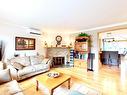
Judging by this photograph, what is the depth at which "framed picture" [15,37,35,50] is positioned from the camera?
433 centimetres

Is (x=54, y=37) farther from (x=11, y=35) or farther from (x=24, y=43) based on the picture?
(x=11, y=35)

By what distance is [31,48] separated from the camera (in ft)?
16.3

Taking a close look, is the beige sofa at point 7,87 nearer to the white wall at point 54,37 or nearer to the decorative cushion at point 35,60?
the decorative cushion at point 35,60

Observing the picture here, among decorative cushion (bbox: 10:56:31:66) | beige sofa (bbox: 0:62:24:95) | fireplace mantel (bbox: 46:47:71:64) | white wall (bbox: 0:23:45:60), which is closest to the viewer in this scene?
beige sofa (bbox: 0:62:24:95)

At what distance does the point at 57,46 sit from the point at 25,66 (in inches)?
95.9

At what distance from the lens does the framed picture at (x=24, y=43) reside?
171 inches

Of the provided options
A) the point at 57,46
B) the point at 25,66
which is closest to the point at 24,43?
the point at 25,66

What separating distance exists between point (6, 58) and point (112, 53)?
6.57 metres

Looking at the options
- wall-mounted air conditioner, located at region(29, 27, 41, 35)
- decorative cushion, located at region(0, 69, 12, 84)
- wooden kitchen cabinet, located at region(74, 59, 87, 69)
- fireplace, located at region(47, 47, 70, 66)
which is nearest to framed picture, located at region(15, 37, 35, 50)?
wall-mounted air conditioner, located at region(29, 27, 41, 35)

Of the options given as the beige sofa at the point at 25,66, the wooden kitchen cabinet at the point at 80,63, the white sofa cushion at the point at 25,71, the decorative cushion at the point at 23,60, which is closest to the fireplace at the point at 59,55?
the wooden kitchen cabinet at the point at 80,63

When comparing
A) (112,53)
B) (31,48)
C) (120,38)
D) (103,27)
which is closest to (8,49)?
(31,48)

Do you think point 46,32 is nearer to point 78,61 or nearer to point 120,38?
point 78,61

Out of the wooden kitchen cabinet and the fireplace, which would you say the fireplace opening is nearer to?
the fireplace

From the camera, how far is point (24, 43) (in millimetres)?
4617
